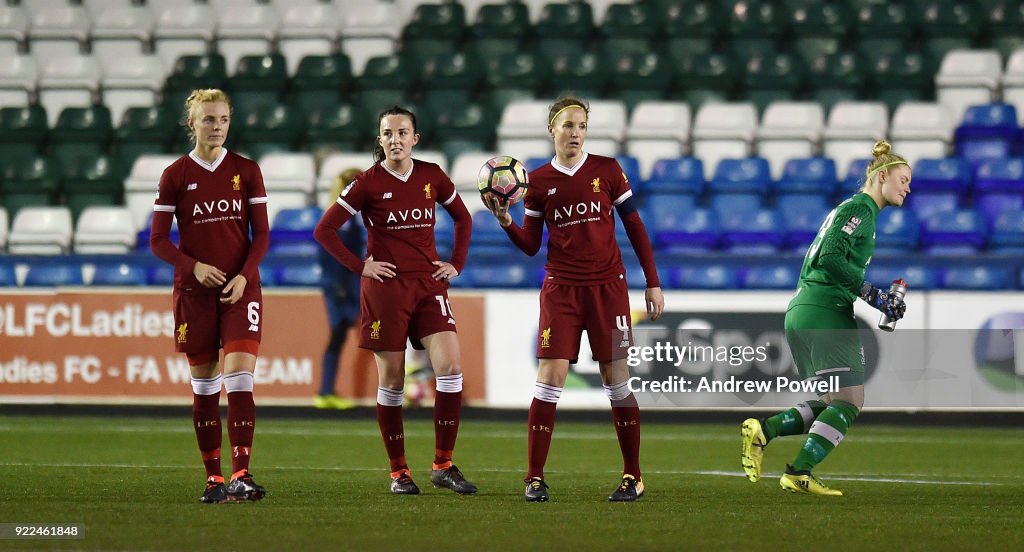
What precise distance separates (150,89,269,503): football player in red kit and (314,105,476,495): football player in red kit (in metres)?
0.58

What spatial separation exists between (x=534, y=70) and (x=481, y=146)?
133 cm

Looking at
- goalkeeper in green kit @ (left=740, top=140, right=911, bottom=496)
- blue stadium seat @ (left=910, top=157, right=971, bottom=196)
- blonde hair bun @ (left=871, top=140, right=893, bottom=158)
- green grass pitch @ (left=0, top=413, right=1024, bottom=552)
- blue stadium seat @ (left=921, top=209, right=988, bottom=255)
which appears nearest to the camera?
green grass pitch @ (left=0, top=413, right=1024, bottom=552)

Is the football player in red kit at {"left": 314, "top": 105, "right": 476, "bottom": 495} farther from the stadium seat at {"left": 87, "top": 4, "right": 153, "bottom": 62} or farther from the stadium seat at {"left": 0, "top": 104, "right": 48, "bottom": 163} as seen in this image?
the stadium seat at {"left": 87, "top": 4, "right": 153, "bottom": 62}

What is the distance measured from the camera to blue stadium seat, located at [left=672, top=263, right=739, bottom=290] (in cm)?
1462

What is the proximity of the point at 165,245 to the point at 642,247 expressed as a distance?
2.53m

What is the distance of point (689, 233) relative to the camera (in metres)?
15.5

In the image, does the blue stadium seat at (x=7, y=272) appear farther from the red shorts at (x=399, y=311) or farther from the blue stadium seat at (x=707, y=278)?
the red shorts at (x=399, y=311)

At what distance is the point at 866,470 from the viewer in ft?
31.9

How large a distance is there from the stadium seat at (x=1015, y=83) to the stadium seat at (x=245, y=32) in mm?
9369

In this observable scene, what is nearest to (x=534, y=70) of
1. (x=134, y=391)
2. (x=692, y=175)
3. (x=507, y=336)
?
(x=692, y=175)

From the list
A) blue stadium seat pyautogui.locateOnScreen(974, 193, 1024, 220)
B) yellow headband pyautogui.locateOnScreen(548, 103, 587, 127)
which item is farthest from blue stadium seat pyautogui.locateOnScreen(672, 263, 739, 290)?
yellow headband pyautogui.locateOnScreen(548, 103, 587, 127)

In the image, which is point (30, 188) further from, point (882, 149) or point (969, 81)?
point (882, 149)

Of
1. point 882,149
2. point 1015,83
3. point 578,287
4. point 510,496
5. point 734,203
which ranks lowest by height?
point 510,496

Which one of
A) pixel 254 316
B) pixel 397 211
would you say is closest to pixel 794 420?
pixel 397 211
